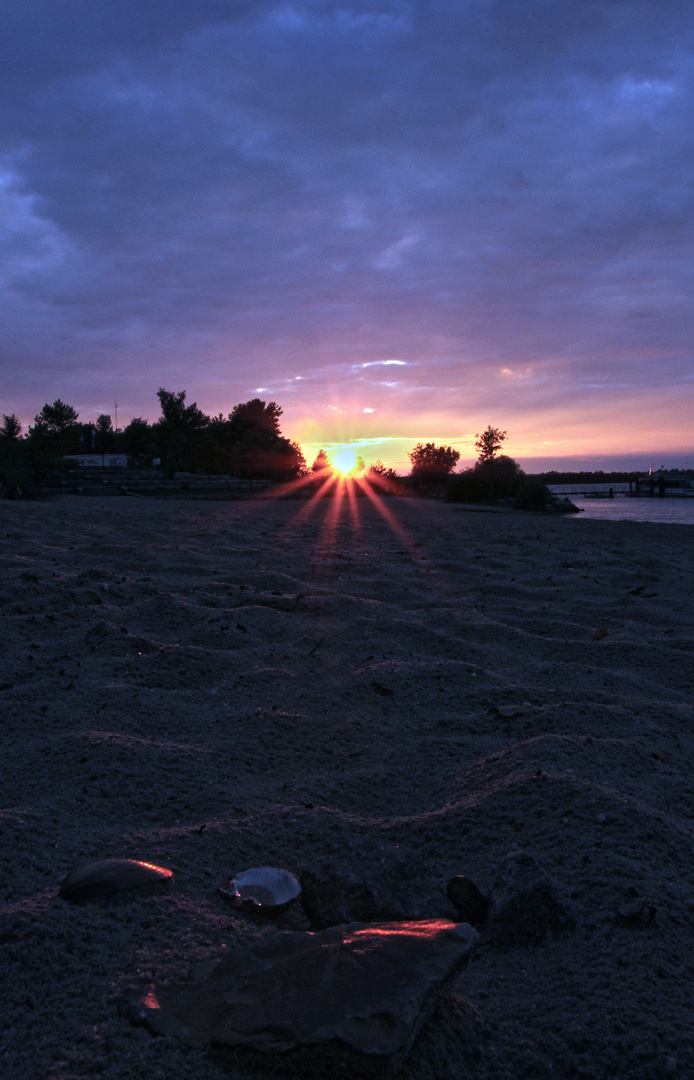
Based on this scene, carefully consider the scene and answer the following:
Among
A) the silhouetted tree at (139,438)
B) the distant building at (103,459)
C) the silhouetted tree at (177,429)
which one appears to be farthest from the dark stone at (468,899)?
the distant building at (103,459)

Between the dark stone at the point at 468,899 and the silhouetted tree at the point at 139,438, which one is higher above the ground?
the silhouetted tree at the point at 139,438

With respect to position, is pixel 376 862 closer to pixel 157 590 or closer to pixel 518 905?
pixel 518 905

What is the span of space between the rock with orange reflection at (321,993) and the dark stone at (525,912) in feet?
0.75

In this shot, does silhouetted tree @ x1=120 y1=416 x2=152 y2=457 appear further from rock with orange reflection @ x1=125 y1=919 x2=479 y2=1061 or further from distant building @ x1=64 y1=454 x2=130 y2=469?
rock with orange reflection @ x1=125 y1=919 x2=479 y2=1061

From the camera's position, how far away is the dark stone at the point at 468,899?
4.68 ft

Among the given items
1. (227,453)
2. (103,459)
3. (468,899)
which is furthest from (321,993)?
(103,459)

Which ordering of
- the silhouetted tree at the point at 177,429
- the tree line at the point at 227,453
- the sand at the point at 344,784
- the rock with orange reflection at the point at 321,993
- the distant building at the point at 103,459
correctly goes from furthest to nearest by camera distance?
the distant building at the point at 103,459, the silhouetted tree at the point at 177,429, the tree line at the point at 227,453, the sand at the point at 344,784, the rock with orange reflection at the point at 321,993

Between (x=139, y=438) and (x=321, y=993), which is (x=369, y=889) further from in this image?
(x=139, y=438)

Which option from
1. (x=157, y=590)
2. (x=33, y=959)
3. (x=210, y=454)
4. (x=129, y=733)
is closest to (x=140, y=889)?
(x=33, y=959)

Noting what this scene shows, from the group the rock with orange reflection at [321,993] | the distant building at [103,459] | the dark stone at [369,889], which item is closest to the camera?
the rock with orange reflection at [321,993]

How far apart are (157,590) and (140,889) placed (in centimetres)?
302

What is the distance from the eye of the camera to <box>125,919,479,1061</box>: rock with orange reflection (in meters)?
1.01

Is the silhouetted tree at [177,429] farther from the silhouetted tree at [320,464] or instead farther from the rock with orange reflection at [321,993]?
the rock with orange reflection at [321,993]

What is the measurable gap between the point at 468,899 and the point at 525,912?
12 cm
